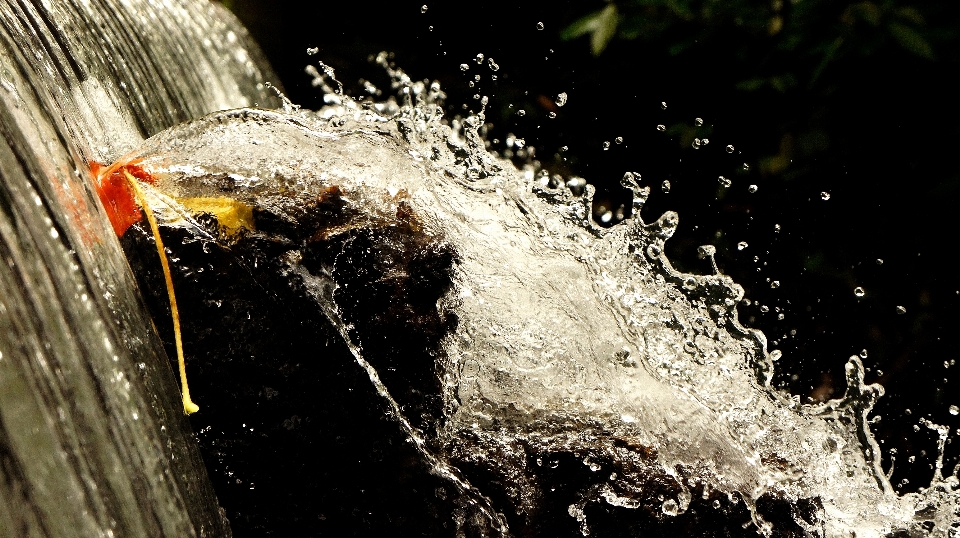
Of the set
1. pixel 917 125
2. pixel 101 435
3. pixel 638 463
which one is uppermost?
pixel 101 435

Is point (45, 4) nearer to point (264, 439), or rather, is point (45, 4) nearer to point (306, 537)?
point (264, 439)

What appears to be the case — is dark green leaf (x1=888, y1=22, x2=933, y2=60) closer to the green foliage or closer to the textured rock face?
the green foliage

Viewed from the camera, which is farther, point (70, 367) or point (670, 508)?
point (670, 508)

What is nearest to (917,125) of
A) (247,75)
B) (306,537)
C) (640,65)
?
(640,65)

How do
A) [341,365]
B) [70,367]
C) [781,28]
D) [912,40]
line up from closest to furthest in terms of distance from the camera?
[70,367] → [341,365] → [912,40] → [781,28]

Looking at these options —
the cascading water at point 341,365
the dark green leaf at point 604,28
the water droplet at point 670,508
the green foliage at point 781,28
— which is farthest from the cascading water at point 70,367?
the green foliage at point 781,28

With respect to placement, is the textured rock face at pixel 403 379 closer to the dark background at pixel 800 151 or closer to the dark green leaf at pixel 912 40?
the dark green leaf at pixel 912 40

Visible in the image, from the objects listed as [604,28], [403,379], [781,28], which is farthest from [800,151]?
[403,379]

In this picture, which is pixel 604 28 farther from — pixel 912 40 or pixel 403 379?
pixel 403 379
